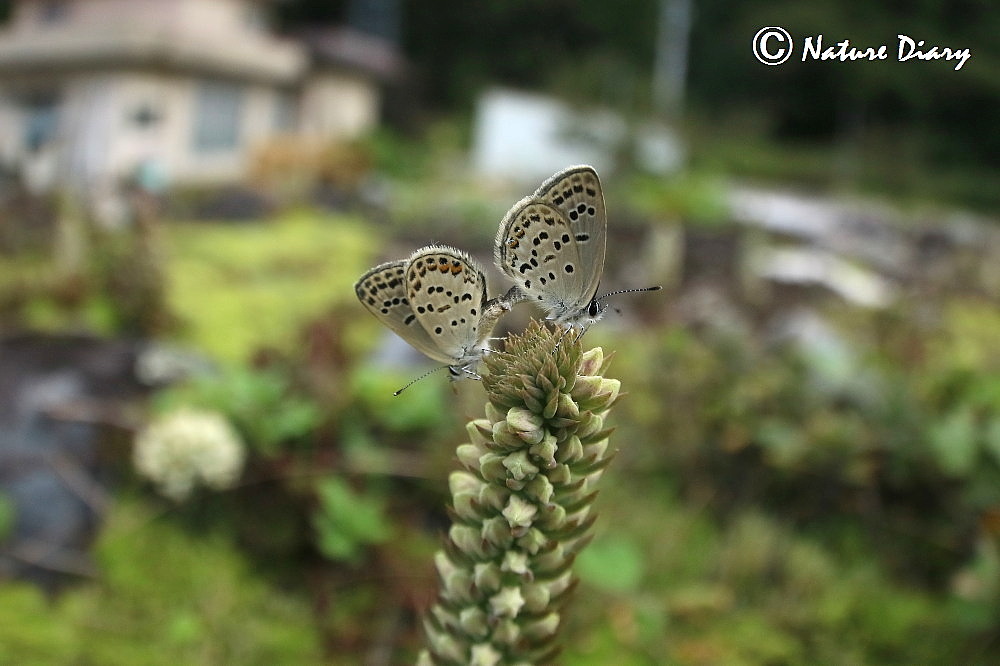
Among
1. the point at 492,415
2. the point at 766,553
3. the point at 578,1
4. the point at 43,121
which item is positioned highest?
the point at 578,1

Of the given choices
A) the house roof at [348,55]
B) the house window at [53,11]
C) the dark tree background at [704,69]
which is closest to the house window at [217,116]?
the house window at [53,11]

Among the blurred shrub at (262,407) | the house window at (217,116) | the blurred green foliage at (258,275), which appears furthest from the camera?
the house window at (217,116)

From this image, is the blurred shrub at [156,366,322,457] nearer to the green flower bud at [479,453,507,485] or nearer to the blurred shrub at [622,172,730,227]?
the green flower bud at [479,453,507,485]

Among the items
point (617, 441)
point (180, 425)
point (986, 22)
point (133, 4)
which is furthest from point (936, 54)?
point (986, 22)

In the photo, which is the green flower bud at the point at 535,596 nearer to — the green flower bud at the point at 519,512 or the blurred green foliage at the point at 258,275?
the green flower bud at the point at 519,512

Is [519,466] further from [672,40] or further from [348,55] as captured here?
[672,40]

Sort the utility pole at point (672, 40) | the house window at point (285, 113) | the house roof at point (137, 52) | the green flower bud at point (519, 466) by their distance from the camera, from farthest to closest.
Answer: the utility pole at point (672, 40) → the house window at point (285, 113) → the house roof at point (137, 52) → the green flower bud at point (519, 466)

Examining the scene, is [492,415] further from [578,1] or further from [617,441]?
[578,1]
